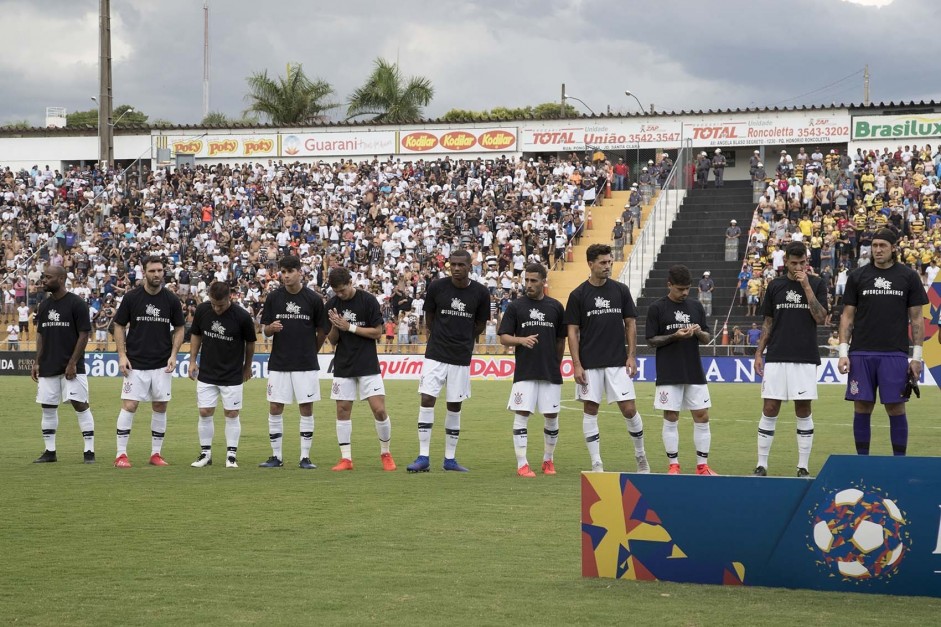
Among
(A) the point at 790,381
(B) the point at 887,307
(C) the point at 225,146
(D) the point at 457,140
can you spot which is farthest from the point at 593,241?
(B) the point at 887,307

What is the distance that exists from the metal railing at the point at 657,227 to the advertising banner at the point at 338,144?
15.2m

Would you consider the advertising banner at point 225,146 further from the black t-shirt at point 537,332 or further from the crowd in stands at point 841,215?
the black t-shirt at point 537,332

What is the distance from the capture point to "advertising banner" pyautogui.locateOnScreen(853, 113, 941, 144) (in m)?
47.4

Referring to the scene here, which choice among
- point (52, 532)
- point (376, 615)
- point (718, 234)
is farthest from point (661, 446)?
point (718, 234)

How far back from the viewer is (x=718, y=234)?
140ft

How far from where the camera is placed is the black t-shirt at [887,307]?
11.7 meters

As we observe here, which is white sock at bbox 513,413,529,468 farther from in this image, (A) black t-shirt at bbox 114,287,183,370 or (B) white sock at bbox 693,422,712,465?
(A) black t-shirt at bbox 114,287,183,370

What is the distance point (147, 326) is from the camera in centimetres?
1403

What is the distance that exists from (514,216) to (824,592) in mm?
37884

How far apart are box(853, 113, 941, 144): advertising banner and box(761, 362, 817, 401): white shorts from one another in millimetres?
38673

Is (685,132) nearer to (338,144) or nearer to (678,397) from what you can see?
(338,144)

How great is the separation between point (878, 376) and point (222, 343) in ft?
23.4

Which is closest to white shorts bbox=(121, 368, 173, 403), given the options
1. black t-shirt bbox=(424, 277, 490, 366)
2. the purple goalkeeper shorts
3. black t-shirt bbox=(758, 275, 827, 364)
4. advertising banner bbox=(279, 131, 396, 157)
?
black t-shirt bbox=(424, 277, 490, 366)

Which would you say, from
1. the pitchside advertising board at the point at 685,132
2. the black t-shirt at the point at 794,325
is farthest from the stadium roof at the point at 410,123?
the black t-shirt at the point at 794,325
